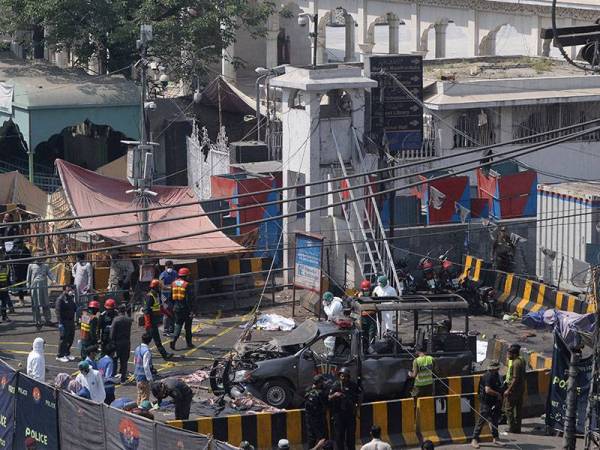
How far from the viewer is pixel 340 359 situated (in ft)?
67.3

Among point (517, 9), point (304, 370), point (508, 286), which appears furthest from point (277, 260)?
point (517, 9)

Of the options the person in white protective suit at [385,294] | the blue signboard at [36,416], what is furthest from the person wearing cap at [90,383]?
the person in white protective suit at [385,294]

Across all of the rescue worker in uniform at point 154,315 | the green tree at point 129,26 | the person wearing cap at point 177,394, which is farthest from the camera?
the green tree at point 129,26

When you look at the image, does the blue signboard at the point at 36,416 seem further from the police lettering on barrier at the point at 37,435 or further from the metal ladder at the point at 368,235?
the metal ladder at the point at 368,235

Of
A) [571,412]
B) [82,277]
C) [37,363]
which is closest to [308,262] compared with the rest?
[82,277]

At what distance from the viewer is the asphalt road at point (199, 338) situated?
23.5 metres

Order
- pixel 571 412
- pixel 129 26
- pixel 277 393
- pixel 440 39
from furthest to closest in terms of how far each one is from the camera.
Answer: pixel 440 39
pixel 129 26
pixel 277 393
pixel 571 412

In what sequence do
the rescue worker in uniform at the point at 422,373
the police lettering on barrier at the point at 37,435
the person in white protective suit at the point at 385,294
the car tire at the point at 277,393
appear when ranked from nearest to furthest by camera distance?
1. the police lettering on barrier at the point at 37,435
2. the rescue worker in uniform at the point at 422,373
3. the car tire at the point at 277,393
4. the person in white protective suit at the point at 385,294

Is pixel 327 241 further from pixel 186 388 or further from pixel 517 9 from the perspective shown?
pixel 517 9

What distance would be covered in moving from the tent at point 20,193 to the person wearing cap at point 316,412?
16.5 metres

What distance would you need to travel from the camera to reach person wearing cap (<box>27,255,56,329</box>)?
2586 centimetres

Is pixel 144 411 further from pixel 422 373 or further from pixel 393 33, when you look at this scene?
pixel 393 33

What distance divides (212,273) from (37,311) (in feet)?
12.7

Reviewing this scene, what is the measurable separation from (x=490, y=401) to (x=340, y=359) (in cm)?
235
